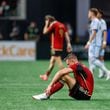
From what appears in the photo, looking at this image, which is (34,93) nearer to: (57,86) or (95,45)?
(57,86)

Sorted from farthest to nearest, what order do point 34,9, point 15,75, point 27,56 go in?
point 34,9
point 27,56
point 15,75

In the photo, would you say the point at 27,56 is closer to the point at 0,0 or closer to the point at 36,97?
the point at 0,0

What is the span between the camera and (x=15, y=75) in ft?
62.5

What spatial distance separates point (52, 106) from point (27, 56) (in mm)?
16206

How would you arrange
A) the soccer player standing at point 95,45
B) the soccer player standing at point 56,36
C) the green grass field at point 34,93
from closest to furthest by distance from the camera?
1. the green grass field at point 34,93
2. the soccer player standing at point 95,45
3. the soccer player standing at point 56,36

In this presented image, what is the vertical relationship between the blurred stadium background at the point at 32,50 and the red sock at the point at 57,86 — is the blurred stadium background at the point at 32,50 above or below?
below

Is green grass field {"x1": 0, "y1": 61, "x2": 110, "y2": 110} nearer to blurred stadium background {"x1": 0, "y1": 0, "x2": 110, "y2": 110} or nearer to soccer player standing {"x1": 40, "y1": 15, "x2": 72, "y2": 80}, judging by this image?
blurred stadium background {"x1": 0, "y1": 0, "x2": 110, "y2": 110}

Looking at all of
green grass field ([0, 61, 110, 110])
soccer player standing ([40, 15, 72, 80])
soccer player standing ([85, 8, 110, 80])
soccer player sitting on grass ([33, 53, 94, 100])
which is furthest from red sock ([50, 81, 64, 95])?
soccer player standing ([40, 15, 72, 80])

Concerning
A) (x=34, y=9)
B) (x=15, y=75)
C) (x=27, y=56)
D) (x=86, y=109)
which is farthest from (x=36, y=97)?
(x=34, y=9)

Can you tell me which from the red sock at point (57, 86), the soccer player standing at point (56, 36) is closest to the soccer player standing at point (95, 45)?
the soccer player standing at point (56, 36)

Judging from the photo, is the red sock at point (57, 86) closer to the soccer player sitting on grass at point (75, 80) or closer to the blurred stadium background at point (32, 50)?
the soccer player sitting on grass at point (75, 80)

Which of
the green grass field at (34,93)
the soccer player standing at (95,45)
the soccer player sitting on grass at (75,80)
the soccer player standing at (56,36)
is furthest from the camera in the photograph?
the soccer player standing at (56,36)

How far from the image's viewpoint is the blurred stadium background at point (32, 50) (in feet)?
39.6

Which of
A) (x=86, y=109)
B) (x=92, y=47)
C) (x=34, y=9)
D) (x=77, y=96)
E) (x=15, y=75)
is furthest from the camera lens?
(x=34, y=9)
